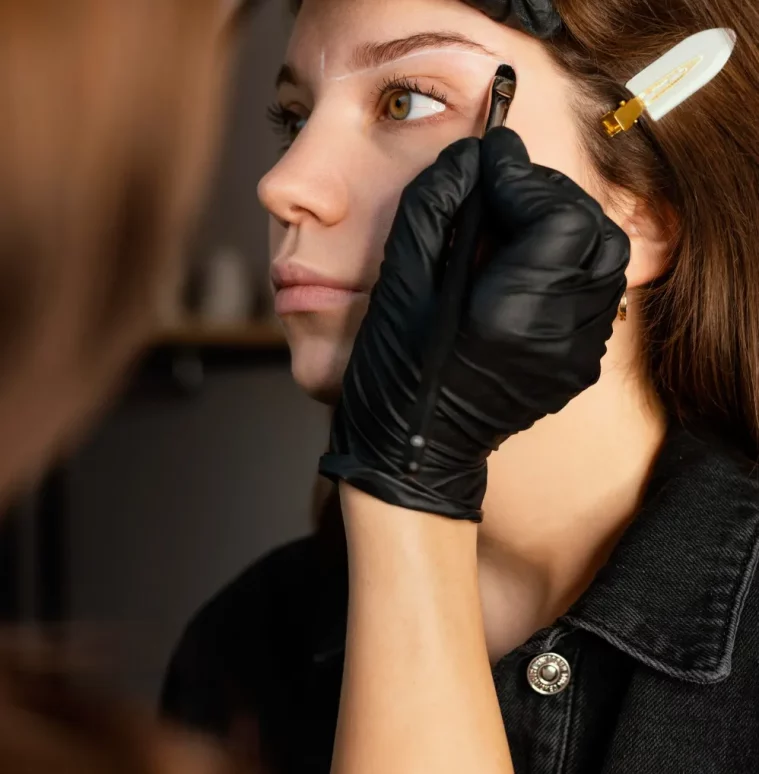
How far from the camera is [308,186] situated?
2.54 ft

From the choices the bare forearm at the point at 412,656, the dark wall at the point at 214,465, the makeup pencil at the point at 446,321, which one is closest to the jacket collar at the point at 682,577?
the bare forearm at the point at 412,656

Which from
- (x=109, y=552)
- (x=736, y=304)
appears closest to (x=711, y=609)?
(x=736, y=304)

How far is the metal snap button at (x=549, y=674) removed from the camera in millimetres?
Answer: 770

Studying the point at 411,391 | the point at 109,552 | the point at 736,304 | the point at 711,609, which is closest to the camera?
the point at 411,391

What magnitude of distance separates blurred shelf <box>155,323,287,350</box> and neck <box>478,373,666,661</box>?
44.8 inches

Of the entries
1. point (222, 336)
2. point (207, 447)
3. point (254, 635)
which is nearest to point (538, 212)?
point (254, 635)

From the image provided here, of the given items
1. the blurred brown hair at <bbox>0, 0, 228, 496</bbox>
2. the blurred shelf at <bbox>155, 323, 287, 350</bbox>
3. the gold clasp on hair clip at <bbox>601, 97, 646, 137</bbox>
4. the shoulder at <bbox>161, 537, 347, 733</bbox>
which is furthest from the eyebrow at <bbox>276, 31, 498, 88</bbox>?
the blurred shelf at <bbox>155, 323, 287, 350</bbox>

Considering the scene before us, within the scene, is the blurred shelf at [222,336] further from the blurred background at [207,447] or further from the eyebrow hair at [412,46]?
the eyebrow hair at [412,46]

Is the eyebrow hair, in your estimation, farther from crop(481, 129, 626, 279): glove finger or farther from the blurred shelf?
the blurred shelf

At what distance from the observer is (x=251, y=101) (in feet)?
7.35

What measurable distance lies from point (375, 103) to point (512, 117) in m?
0.12

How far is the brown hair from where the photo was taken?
2.65 ft

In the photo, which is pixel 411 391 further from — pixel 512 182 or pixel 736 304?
pixel 736 304

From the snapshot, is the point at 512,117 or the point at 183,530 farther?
the point at 183,530
